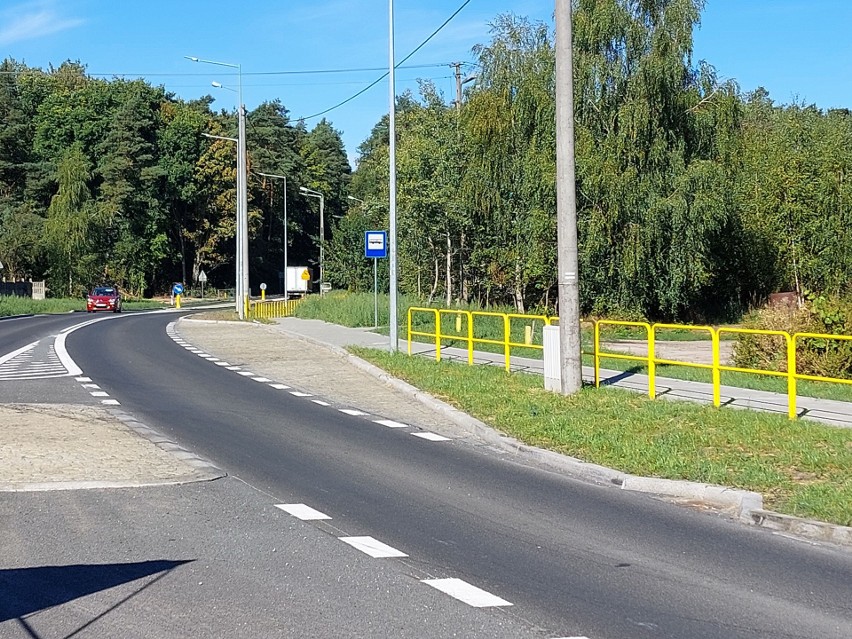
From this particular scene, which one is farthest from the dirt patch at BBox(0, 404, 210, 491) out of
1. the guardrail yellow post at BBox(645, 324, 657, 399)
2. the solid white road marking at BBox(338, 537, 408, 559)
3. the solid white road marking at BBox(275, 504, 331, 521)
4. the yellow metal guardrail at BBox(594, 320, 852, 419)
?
the guardrail yellow post at BBox(645, 324, 657, 399)

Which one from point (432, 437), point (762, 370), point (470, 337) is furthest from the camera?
point (470, 337)

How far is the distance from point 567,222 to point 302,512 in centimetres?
825

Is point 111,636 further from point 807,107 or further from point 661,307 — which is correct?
point 807,107

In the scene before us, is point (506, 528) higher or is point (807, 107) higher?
point (807, 107)

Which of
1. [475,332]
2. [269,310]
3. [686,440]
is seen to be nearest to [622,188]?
[475,332]

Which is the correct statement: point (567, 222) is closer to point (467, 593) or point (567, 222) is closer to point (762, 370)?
point (762, 370)

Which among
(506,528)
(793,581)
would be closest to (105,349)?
(506,528)

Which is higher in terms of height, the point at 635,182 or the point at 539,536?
the point at 635,182

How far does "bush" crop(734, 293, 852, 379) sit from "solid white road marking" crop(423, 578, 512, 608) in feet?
41.8

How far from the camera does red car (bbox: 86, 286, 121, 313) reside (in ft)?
215

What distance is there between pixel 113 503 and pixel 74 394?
342 inches

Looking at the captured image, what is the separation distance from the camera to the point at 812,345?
18703 mm

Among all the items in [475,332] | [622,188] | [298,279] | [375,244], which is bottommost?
[475,332]

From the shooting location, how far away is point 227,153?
97875mm
